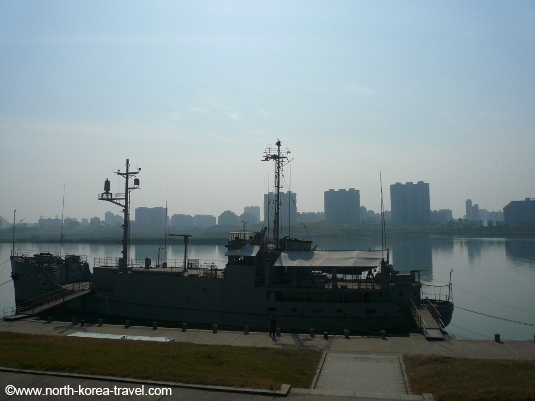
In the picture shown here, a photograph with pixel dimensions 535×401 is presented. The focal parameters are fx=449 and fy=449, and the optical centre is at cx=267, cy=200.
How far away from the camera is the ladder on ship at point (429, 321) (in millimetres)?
18672

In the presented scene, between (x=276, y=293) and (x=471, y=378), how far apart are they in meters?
14.7

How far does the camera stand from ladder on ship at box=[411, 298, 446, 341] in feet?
61.3

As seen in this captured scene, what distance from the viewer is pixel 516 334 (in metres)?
29.2

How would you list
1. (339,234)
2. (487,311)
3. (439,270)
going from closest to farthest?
(487,311) → (439,270) → (339,234)

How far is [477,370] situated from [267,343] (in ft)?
26.9

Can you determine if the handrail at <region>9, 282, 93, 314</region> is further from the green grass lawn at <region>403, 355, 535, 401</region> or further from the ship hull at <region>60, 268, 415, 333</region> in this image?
the green grass lawn at <region>403, 355, 535, 401</region>

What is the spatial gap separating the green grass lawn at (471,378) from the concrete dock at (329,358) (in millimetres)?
445

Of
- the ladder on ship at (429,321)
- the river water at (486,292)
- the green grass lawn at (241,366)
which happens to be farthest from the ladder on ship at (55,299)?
the ladder on ship at (429,321)

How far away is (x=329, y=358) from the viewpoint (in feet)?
49.9

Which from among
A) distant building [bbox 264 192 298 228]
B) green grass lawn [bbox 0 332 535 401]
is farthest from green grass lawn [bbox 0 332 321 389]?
distant building [bbox 264 192 298 228]

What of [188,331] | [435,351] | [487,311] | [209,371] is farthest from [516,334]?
[209,371]

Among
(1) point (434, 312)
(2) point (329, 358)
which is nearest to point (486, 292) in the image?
(1) point (434, 312)

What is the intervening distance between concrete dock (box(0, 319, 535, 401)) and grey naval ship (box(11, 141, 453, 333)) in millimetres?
4818

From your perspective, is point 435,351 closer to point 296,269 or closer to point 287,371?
point 287,371
